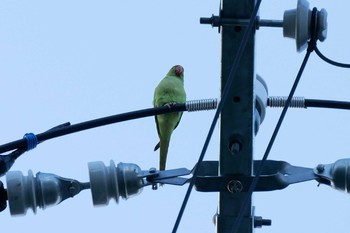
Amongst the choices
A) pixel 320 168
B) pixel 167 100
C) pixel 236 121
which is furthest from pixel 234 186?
pixel 167 100

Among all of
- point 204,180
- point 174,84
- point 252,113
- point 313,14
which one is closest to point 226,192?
point 204,180

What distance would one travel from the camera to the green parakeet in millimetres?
6523

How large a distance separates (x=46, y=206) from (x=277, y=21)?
1.25m

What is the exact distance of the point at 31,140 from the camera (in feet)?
12.7

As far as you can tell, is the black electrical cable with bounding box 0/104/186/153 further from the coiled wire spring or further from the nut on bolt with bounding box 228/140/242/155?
the nut on bolt with bounding box 228/140/242/155

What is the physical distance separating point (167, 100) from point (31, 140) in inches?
153

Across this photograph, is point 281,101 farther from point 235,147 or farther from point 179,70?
point 179,70

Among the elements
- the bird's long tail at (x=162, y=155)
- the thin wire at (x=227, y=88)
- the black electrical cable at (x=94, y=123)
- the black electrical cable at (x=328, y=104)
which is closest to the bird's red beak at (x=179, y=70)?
the bird's long tail at (x=162, y=155)

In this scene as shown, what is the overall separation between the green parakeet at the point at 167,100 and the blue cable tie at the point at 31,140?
6.72 ft

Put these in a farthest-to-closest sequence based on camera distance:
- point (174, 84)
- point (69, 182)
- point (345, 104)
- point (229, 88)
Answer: point (174, 84)
point (345, 104)
point (69, 182)
point (229, 88)

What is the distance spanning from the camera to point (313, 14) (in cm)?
343

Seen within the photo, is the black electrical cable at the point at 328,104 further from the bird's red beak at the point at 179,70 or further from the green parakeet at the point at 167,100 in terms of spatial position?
the bird's red beak at the point at 179,70

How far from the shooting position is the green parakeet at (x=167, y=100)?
6523mm

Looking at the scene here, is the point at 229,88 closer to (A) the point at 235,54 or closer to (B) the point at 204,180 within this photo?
(A) the point at 235,54
